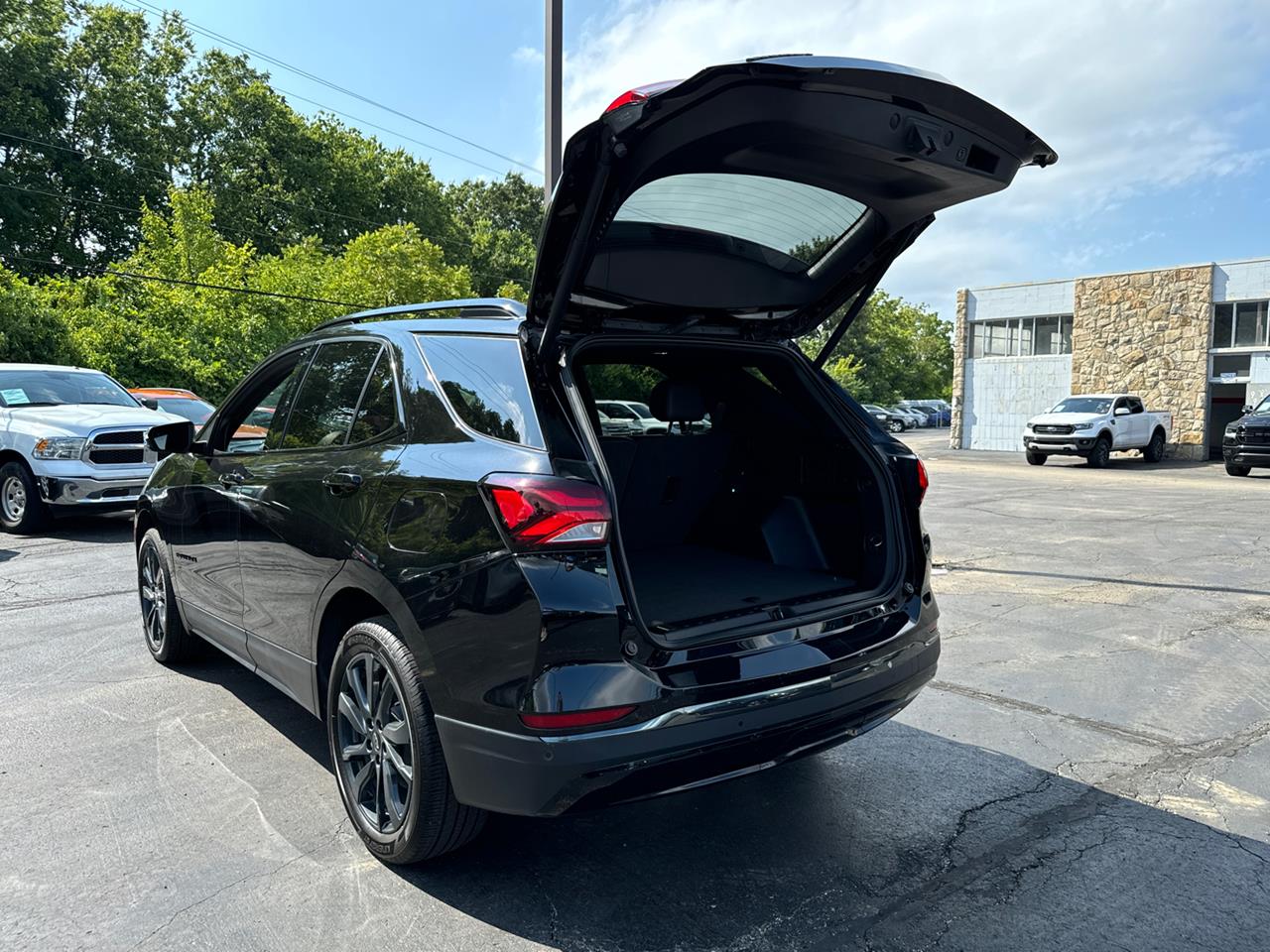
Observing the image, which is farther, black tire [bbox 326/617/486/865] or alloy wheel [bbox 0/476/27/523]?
alloy wheel [bbox 0/476/27/523]

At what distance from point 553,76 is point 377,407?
22.3 ft

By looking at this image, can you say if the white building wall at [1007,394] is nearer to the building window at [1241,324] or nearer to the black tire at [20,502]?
the building window at [1241,324]

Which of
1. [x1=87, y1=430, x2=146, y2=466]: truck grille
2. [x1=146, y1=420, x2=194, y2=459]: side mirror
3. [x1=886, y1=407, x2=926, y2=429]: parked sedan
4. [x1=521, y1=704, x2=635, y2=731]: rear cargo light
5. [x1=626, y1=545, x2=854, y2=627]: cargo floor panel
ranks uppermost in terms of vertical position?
[x1=146, y1=420, x2=194, y2=459]: side mirror

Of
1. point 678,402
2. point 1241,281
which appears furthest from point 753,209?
point 1241,281

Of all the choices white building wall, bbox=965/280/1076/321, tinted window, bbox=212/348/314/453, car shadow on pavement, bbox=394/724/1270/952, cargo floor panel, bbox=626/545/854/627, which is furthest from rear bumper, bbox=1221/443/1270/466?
tinted window, bbox=212/348/314/453

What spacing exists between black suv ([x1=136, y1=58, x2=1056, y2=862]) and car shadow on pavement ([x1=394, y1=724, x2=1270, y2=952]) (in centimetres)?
43

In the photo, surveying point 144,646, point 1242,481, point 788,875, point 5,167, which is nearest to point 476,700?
point 788,875

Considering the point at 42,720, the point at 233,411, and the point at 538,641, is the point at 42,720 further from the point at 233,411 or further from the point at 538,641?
the point at 538,641

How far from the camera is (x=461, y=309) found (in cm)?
321

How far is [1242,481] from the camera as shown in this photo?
18922mm

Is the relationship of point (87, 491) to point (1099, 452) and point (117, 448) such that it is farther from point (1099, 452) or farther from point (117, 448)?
point (1099, 452)

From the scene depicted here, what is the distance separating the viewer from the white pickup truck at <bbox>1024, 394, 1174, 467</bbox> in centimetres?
2297

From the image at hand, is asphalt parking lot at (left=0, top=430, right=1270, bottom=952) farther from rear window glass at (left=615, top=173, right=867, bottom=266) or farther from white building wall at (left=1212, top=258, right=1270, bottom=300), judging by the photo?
white building wall at (left=1212, top=258, right=1270, bottom=300)

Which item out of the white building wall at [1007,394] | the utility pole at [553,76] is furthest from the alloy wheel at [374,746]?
the white building wall at [1007,394]
